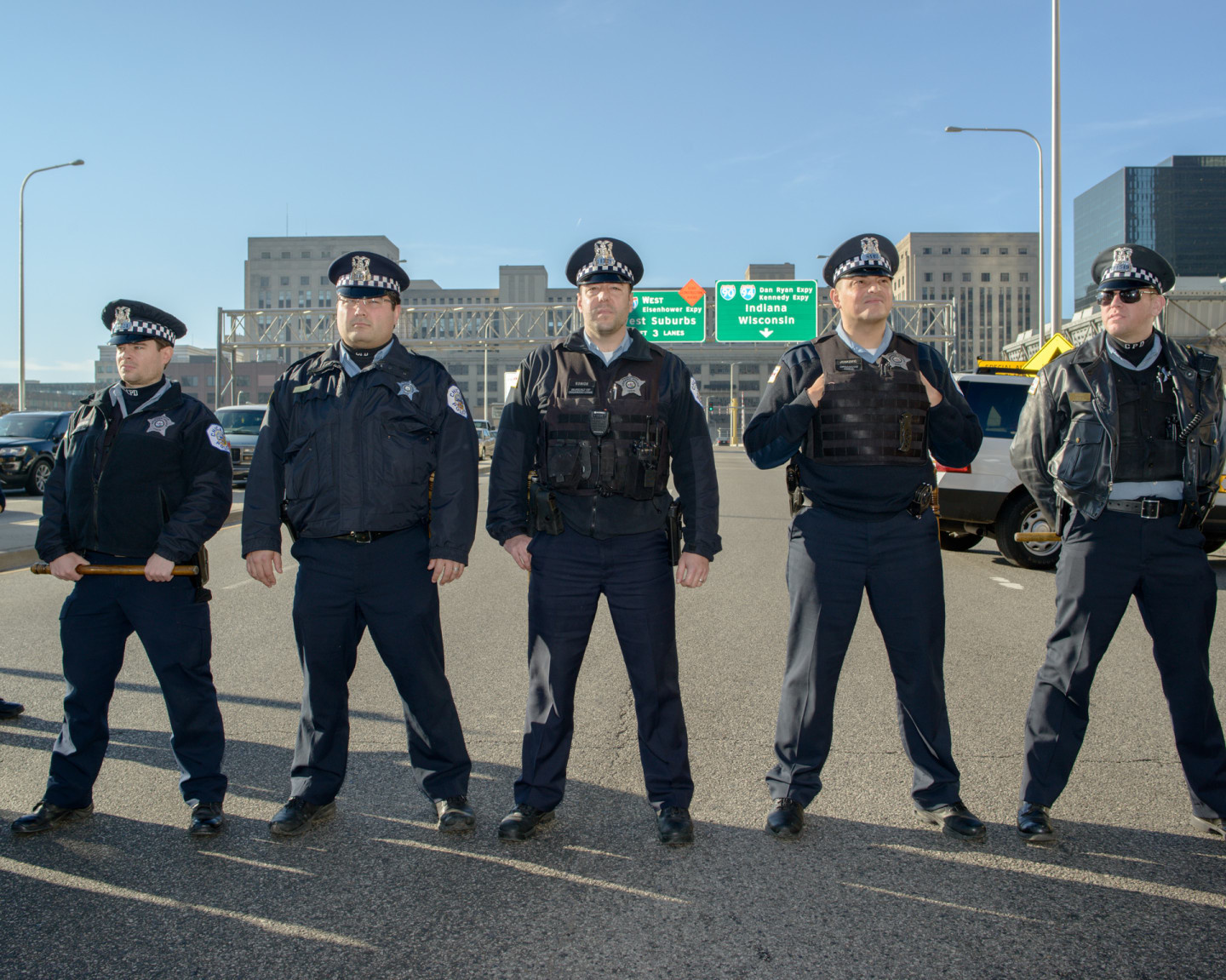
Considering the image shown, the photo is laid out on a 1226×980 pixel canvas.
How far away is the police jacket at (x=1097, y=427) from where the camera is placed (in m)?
3.64

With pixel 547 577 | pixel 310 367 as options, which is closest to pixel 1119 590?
pixel 547 577

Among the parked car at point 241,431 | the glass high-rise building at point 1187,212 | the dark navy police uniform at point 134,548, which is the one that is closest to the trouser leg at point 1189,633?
the dark navy police uniform at point 134,548

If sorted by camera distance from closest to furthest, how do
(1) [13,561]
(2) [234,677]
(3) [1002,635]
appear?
(2) [234,677], (3) [1002,635], (1) [13,561]

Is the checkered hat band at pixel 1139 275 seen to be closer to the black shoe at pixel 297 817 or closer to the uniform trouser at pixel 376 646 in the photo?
the uniform trouser at pixel 376 646

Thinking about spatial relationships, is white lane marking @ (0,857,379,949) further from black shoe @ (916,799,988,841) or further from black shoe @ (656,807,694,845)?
black shoe @ (916,799,988,841)

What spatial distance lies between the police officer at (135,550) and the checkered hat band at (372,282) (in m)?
0.73

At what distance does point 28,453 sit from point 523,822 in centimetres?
1965

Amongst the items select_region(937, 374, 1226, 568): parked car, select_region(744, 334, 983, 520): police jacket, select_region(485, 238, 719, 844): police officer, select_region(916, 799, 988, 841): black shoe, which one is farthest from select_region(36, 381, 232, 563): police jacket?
select_region(937, 374, 1226, 568): parked car

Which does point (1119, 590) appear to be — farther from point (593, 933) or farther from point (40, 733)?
point (40, 733)

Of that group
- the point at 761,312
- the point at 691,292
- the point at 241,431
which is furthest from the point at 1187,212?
the point at 241,431

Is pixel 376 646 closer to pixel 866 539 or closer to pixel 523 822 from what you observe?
pixel 523 822

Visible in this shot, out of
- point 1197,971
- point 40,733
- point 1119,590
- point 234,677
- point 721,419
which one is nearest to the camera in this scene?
point 1197,971

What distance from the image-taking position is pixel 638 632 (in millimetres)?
3775

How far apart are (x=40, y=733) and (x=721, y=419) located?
462 ft
